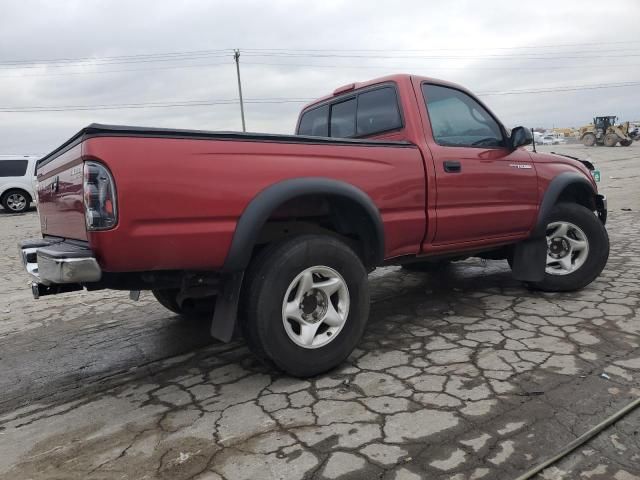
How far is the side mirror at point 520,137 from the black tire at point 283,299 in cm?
198

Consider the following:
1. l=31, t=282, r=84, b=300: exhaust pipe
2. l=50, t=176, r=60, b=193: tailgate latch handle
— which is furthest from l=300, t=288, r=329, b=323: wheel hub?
l=50, t=176, r=60, b=193: tailgate latch handle

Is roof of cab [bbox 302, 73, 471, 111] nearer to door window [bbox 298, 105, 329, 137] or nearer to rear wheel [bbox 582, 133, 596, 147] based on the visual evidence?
door window [bbox 298, 105, 329, 137]

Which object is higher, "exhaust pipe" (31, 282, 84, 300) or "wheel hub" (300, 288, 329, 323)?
"exhaust pipe" (31, 282, 84, 300)

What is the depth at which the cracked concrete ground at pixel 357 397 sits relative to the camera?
7.76ft

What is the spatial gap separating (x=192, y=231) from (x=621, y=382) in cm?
254

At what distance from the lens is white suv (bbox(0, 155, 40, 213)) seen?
17109mm

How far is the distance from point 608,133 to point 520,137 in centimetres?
3851

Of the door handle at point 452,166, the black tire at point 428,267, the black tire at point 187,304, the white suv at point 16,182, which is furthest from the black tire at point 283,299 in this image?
the white suv at point 16,182

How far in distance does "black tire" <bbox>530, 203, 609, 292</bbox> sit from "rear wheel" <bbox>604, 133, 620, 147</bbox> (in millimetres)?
37238

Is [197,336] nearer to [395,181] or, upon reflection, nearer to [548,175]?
[395,181]

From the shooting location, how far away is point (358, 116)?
4410 mm

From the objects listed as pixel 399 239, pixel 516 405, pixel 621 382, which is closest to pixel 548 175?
pixel 399 239

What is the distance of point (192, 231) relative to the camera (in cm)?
270

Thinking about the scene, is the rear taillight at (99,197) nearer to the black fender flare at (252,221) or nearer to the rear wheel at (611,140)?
the black fender flare at (252,221)
